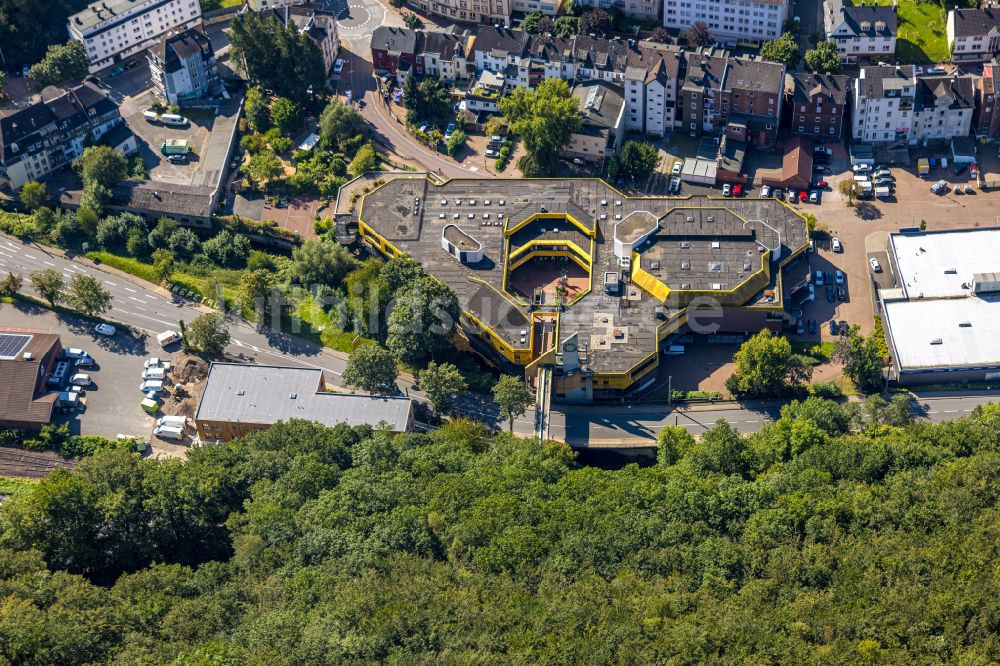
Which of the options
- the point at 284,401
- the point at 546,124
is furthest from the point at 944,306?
the point at 284,401

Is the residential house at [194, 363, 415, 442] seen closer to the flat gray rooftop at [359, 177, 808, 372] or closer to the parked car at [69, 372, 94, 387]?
the parked car at [69, 372, 94, 387]

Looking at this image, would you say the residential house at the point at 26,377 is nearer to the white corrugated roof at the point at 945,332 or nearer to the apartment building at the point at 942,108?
the white corrugated roof at the point at 945,332

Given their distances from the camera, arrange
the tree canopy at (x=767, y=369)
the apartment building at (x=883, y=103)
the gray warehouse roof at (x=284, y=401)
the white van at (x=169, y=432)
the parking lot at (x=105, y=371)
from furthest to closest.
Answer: the apartment building at (x=883, y=103), the parking lot at (x=105, y=371), the white van at (x=169, y=432), the tree canopy at (x=767, y=369), the gray warehouse roof at (x=284, y=401)

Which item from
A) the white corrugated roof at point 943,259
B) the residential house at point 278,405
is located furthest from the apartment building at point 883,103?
the residential house at point 278,405

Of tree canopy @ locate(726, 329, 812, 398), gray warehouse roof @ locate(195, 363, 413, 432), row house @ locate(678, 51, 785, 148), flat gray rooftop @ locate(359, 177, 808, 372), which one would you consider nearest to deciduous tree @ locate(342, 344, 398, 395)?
gray warehouse roof @ locate(195, 363, 413, 432)

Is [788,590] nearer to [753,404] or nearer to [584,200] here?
[753,404]

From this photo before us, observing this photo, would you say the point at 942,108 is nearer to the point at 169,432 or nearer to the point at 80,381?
the point at 169,432

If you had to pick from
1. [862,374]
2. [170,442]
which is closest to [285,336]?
[170,442]
